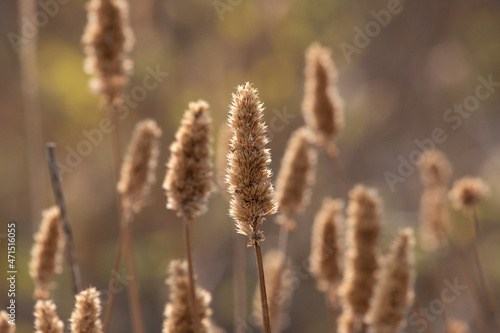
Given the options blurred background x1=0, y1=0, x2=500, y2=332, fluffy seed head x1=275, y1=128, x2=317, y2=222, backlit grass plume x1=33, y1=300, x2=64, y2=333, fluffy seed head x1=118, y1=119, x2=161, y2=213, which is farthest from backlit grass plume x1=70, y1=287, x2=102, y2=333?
blurred background x1=0, y1=0, x2=500, y2=332

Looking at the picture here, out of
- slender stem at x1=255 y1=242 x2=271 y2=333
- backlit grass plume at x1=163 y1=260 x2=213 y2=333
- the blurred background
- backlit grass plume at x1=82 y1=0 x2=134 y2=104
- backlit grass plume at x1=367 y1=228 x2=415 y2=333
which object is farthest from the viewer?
the blurred background

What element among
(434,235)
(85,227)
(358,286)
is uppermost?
(85,227)

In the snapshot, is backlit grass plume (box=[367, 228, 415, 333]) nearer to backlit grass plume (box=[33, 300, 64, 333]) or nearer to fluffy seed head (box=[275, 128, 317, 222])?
fluffy seed head (box=[275, 128, 317, 222])

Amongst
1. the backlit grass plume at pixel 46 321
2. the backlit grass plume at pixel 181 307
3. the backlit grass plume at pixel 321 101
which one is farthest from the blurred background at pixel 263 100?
the backlit grass plume at pixel 46 321

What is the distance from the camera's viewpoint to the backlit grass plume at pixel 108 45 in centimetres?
180

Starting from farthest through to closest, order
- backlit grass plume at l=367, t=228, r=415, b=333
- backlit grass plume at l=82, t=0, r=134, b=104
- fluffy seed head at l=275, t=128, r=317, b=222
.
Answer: fluffy seed head at l=275, t=128, r=317, b=222 → backlit grass plume at l=82, t=0, r=134, b=104 → backlit grass plume at l=367, t=228, r=415, b=333

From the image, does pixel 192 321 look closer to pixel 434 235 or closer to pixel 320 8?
pixel 434 235

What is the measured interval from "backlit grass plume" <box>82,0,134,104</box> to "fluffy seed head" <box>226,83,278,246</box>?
94 centimetres

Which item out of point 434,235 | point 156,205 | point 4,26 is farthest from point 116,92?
point 4,26

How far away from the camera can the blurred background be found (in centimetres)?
487

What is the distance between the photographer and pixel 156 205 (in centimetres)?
516

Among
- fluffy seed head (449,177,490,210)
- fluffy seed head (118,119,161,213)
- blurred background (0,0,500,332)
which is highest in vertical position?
blurred background (0,0,500,332)

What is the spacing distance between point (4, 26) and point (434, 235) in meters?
4.76

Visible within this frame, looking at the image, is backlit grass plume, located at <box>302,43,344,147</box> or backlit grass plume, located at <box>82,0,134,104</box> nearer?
backlit grass plume, located at <box>82,0,134,104</box>
